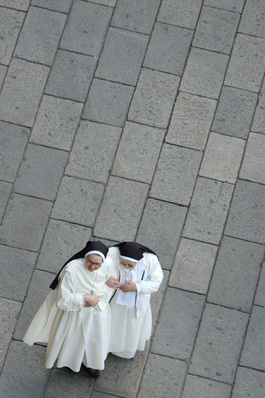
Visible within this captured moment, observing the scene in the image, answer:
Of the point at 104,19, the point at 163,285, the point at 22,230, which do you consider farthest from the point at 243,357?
the point at 104,19

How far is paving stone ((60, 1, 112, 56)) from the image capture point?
36.3ft

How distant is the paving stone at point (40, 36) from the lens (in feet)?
36.1

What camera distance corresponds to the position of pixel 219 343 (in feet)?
31.1

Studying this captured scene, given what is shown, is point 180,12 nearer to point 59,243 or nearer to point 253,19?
point 253,19

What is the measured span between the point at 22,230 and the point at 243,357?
275cm

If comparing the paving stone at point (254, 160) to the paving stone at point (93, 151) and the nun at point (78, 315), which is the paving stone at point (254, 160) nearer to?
the paving stone at point (93, 151)

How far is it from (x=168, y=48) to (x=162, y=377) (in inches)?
163

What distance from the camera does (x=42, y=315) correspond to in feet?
28.5

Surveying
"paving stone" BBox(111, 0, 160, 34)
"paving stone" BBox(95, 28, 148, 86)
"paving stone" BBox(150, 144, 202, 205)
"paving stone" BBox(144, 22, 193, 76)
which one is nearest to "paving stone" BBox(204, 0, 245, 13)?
"paving stone" BBox(144, 22, 193, 76)

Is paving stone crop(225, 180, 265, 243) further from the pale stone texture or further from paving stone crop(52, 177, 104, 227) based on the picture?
the pale stone texture

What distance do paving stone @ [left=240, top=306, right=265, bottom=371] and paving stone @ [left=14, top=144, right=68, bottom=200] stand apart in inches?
102

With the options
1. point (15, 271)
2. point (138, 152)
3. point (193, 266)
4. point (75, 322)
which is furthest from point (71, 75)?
point (75, 322)

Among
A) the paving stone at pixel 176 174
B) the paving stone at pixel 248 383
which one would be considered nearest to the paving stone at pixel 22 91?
the paving stone at pixel 176 174

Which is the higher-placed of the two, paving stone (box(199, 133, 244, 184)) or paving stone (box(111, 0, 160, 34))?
paving stone (box(111, 0, 160, 34))
